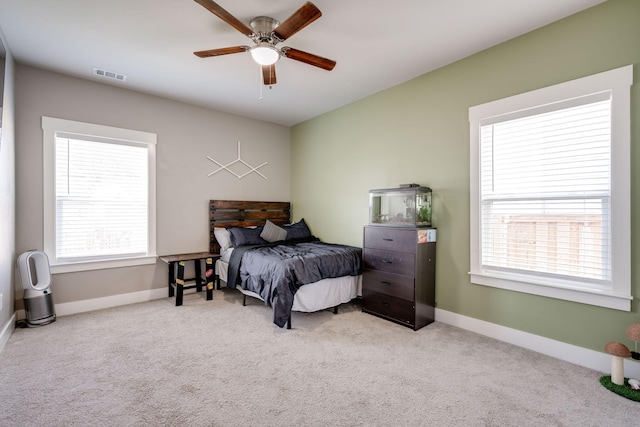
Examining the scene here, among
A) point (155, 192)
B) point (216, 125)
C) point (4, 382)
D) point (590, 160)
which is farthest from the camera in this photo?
point (216, 125)

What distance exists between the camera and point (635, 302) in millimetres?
2070

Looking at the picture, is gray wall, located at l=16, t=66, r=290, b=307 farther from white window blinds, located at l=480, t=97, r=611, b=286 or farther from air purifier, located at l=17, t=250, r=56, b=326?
white window blinds, located at l=480, t=97, r=611, b=286

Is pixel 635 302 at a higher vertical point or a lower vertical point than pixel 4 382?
higher

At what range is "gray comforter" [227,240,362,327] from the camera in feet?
9.57

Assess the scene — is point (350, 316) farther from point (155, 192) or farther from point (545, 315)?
point (155, 192)

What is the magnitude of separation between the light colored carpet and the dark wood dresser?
18cm

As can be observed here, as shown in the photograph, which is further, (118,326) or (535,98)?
(118,326)

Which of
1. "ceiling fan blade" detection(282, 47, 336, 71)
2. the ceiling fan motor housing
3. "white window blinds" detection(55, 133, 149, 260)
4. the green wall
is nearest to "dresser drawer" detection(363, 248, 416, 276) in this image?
the green wall

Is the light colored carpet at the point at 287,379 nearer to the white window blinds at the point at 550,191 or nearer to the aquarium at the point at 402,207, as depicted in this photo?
the white window blinds at the point at 550,191

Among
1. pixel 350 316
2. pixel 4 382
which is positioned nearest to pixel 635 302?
pixel 350 316

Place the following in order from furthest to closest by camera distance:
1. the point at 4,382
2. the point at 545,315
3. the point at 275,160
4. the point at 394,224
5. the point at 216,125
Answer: the point at 275,160
the point at 216,125
the point at 394,224
the point at 545,315
the point at 4,382

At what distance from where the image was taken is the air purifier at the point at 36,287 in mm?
2963

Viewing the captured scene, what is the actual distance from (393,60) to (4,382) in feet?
13.5

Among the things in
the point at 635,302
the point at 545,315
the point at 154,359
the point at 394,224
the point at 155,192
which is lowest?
the point at 154,359
